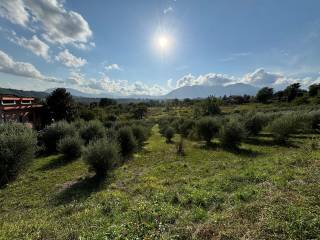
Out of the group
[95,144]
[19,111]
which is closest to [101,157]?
[95,144]

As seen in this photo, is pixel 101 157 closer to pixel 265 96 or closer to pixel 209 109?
pixel 209 109

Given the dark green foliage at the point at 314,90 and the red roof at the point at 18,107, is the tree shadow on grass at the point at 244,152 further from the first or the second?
the dark green foliage at the point at 314,90

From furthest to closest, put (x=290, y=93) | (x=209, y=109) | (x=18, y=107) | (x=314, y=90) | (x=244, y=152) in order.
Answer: (x=290, y=93), (x=314, y=90), (x=209, y=109), (x=18, y=107), (x=244, y=152)

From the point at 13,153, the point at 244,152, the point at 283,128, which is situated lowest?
the point at 244,152

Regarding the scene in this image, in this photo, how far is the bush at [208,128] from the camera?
80.8 feet

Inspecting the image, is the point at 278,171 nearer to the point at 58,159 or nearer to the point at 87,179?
the point at 87,179

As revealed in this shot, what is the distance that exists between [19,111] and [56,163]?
19528 mm

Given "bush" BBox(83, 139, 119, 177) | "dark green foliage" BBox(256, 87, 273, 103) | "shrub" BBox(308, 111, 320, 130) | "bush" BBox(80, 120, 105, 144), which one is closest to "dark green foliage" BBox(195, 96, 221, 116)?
"shrub" BBox(308, 111, 320, 130)

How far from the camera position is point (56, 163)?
1597 cm

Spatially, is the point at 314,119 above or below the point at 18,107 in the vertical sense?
above

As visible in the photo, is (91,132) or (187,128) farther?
(187,128)

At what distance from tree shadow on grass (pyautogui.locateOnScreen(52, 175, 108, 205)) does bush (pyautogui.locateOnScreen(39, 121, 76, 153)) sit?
966 cm

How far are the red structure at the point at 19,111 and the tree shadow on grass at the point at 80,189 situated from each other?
60.1 feet

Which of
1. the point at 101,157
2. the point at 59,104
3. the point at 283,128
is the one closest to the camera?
the point at 101,157
